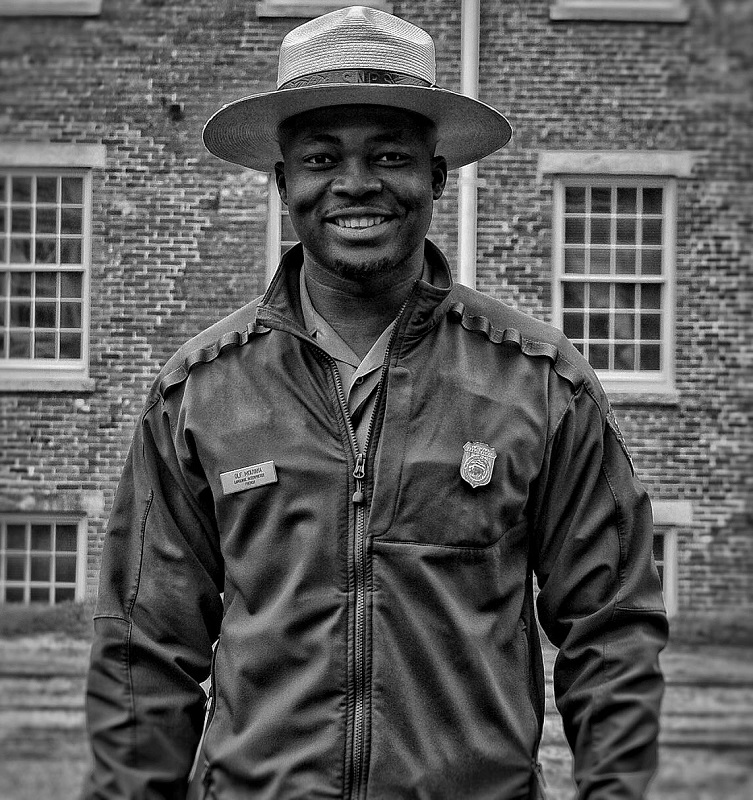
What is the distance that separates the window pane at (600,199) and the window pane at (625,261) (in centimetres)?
33

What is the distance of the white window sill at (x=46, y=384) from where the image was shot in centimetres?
835

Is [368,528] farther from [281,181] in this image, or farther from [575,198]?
[575,198]

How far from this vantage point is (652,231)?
859 centimetres

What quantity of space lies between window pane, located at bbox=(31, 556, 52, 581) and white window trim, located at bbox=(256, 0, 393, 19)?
3879 millimetres

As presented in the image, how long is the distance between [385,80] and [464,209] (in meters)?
5.96

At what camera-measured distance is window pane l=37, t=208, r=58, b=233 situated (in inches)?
326

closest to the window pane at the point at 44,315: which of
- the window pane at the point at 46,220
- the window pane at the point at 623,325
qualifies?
the window pane at the point at 46,220

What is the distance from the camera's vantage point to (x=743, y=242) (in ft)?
28.0

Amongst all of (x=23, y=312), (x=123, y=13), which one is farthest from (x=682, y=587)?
(x=123, y=13)

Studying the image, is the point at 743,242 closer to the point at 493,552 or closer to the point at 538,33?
the point at 538,33

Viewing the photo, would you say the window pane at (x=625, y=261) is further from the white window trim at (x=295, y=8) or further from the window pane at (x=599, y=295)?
the white window trim at (x=295, y=8)

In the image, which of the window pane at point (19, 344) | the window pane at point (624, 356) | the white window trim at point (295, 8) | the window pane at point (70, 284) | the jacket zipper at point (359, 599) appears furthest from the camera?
the window pane at point (624, 356)

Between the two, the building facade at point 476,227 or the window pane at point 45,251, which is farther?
the window pane at point 45,251

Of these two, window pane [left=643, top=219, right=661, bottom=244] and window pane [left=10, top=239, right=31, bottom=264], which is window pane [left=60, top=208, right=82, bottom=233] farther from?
window pane [left=643, top=219, right=661, bottom=244]
